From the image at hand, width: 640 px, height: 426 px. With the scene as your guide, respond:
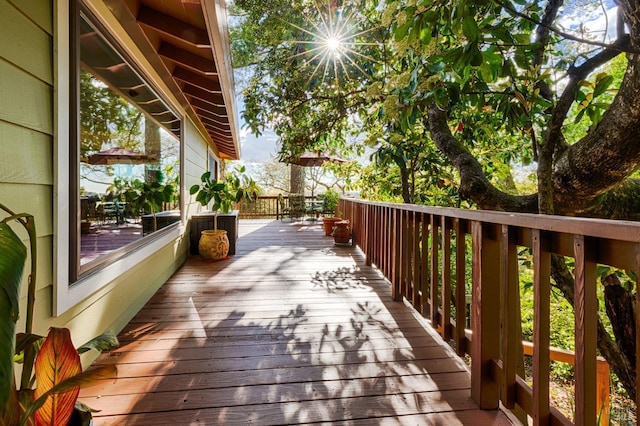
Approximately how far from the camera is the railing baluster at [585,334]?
97 centimetres

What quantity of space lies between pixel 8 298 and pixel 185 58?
8.95 feet

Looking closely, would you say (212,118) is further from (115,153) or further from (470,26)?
(470,26)

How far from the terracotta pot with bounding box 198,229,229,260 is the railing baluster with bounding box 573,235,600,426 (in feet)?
13.3

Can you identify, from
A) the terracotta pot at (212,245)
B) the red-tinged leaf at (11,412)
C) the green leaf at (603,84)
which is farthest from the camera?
the terracotta pot at (212,245)

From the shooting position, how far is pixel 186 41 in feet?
7.49

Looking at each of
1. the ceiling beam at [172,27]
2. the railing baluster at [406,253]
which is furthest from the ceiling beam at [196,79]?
the railing baluster at [406,253]

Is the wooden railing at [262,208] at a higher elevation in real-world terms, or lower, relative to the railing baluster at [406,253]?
higher

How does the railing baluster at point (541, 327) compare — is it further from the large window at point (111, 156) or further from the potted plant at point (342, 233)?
the potted plant at point (342, 233)

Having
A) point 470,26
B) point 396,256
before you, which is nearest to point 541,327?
point 470,26

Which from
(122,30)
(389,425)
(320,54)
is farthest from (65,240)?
(320,54)

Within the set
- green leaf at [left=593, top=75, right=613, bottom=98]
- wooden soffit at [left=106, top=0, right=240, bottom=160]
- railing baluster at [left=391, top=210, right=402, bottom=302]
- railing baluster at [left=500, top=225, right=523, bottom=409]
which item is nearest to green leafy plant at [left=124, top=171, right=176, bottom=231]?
wooden soffit at [left=106, top=0, right=240, bottom=160]

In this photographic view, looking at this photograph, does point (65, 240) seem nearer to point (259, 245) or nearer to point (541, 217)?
point (541, 217)

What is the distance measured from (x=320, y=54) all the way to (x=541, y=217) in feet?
11.5

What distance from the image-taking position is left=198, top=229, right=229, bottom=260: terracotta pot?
14.3 ft
